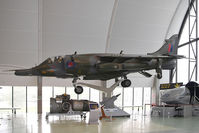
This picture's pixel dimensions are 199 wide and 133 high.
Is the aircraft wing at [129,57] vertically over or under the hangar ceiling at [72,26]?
under

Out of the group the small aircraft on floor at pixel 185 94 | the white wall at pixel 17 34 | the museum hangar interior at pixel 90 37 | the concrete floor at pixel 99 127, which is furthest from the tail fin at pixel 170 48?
the white wall at pixel 17 34

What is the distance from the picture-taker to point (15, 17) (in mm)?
17750

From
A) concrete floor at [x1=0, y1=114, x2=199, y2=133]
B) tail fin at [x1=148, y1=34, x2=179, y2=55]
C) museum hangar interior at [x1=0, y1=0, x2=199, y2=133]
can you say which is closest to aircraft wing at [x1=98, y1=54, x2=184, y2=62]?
tail fin at [x1=148, y1=34, x2=179, y2=55]

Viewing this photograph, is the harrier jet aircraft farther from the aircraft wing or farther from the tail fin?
the tail fin

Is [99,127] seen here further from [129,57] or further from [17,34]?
[17,34]

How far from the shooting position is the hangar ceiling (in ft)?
58.8

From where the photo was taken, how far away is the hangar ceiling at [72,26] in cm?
1792

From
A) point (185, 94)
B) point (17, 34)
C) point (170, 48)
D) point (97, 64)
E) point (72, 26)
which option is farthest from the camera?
point (72, 26)

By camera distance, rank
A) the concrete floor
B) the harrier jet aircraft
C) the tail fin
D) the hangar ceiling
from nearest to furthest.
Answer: the concrete floor → the harrier jet aircraft → the tail fin → the hangar ceiling

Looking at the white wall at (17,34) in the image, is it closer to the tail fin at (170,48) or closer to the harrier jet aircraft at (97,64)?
the harrier jet aircraft at (97,64)

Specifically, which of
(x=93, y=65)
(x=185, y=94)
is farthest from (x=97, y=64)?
(x=185, y=94)

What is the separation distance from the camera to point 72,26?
1902 cm

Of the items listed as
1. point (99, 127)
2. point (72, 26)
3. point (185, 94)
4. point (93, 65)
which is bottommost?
point (99, 127)

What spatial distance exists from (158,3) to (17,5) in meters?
12.6
